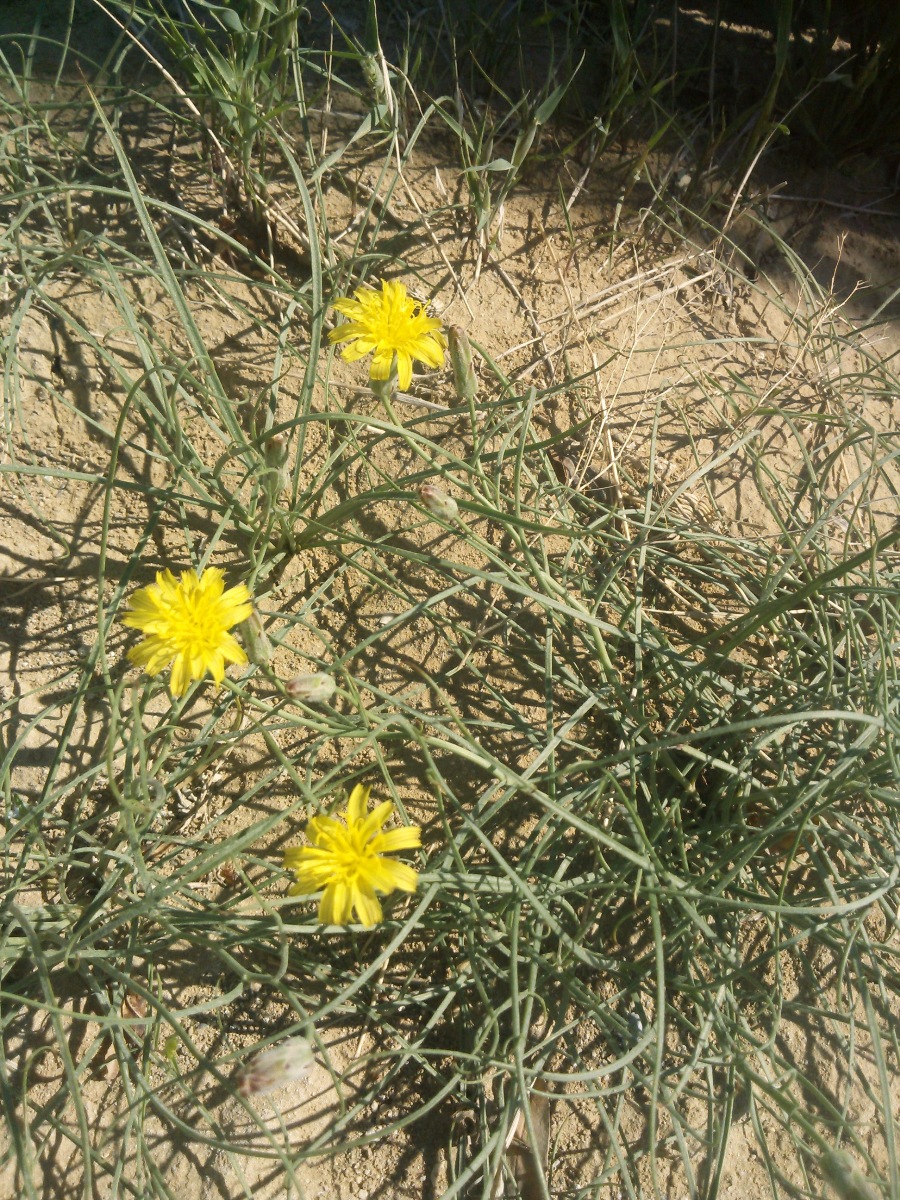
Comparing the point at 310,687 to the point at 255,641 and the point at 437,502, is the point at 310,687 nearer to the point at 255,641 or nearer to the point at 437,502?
the point at 255,641

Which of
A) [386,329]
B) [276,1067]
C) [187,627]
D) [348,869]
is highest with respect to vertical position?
[386,329]

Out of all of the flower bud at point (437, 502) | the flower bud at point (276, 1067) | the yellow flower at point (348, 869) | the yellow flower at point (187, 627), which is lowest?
the flower bud at point (276, 1067)

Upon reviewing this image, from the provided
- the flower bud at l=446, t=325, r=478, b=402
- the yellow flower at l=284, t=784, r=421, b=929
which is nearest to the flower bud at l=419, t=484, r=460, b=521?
the flower bud at l=446, t=325, r=478, b=402

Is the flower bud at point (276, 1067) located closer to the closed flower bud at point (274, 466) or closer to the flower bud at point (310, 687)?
the flower bud at point (310, 687)

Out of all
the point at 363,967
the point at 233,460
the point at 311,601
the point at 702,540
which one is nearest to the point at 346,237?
the point at 233,460

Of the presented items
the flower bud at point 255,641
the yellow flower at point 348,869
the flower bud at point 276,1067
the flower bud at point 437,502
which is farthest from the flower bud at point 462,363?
the flower bud at point 276,1067

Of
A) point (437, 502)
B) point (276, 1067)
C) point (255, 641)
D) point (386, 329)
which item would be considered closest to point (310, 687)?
point (255, 641)

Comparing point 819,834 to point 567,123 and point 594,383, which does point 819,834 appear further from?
point 567,123
